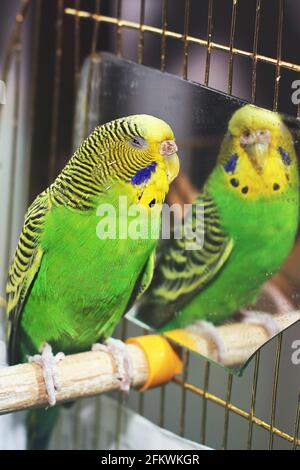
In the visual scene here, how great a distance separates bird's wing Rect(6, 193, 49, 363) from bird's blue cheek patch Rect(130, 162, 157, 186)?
13 cm

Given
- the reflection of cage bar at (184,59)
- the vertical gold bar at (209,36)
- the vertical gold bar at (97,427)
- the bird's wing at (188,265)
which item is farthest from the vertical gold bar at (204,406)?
the vertical gold bar at (209,36)

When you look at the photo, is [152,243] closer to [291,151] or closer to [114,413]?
[291,151]

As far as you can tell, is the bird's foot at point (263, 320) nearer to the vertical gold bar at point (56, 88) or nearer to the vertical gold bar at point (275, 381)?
the vertical gold bar at point (275, 381)

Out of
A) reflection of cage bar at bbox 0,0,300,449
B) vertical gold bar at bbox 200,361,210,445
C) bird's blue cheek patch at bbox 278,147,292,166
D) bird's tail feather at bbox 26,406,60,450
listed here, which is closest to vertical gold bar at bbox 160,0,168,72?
reflection of cage bar at bbox 0,0,300,449

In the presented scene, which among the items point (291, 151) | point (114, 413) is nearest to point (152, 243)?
point (291, 151)

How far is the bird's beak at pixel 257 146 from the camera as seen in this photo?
89 cm

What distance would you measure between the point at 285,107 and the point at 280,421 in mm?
467

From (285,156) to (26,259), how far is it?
0.38 m

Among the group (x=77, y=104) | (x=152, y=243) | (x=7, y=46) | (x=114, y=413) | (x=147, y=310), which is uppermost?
(x=7, y=46)

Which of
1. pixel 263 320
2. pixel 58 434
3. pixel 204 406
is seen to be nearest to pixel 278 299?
pixel 263 320

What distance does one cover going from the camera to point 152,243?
3.13ft

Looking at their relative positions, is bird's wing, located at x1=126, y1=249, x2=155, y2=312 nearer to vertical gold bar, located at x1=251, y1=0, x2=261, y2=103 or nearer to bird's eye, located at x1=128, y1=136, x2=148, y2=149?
bird's eye, located at x1=128, y1=136, x2=148, y2=149

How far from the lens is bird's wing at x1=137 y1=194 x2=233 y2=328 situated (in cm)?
99

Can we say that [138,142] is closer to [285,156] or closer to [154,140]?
[154,140]
